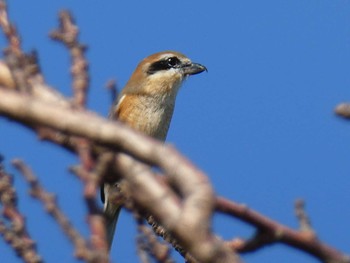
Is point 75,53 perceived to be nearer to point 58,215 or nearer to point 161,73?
point 58,215

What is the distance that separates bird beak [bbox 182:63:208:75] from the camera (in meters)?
8.77

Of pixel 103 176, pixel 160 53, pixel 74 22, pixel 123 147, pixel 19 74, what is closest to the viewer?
pixel 123 147

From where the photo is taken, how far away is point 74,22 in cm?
169

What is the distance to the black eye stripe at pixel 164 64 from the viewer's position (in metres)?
8.62

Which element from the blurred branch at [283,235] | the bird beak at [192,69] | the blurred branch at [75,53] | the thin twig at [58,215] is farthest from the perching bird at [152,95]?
the blurred branch at [283,235]

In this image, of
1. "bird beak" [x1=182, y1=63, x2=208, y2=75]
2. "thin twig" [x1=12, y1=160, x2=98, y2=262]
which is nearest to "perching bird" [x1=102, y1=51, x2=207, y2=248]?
"bird beak" [x1=182, y1=63, x2=208, y2=75]

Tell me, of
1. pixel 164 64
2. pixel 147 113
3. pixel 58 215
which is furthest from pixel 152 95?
pixel 58 215

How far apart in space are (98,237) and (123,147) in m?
0.16

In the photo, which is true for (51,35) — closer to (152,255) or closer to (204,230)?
(152,255)

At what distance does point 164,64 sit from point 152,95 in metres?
0.75

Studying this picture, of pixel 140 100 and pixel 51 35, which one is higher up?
pixel 140 100

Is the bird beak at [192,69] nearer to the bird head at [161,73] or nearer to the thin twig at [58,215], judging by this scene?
the bird head at [161,73]

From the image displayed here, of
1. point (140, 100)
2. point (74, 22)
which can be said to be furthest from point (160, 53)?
point (74, 22)

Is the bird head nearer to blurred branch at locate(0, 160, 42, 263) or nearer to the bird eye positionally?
the bird eye
